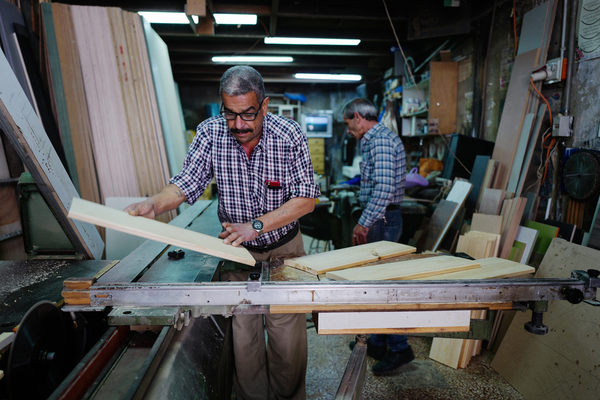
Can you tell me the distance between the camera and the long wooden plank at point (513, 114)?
106 inches

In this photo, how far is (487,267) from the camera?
4.43 feet

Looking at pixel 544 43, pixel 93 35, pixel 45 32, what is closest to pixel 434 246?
pixel 544 43

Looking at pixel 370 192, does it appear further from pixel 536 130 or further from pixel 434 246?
pixel 536 130

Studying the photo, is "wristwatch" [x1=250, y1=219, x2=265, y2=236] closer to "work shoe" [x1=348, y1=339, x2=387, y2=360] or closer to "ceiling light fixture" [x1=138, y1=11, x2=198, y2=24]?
"work shoe" [x1=348, y1=339, x2=387, y2=360]

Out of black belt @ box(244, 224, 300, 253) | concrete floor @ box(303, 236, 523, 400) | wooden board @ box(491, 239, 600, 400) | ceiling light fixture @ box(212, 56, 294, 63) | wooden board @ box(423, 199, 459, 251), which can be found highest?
ceiling light fixture @ box(212, 56, 294, 63)

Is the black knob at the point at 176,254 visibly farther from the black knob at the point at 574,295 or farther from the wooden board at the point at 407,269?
the black knob at the point at 574,295

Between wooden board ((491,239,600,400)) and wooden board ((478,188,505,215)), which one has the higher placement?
wooden board ((478,188,505,215))

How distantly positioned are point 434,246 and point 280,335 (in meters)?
1.99

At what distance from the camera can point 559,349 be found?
204 cm

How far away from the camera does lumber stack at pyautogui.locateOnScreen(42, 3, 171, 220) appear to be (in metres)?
2.63

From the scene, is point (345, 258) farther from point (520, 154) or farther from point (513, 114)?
point (513, 114)

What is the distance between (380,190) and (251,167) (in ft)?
4.12

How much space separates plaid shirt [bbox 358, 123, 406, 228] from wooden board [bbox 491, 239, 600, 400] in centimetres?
116

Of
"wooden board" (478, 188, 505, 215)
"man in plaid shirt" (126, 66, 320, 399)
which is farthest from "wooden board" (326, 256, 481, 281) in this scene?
"wooden board" (478, 188, 505, 215)
